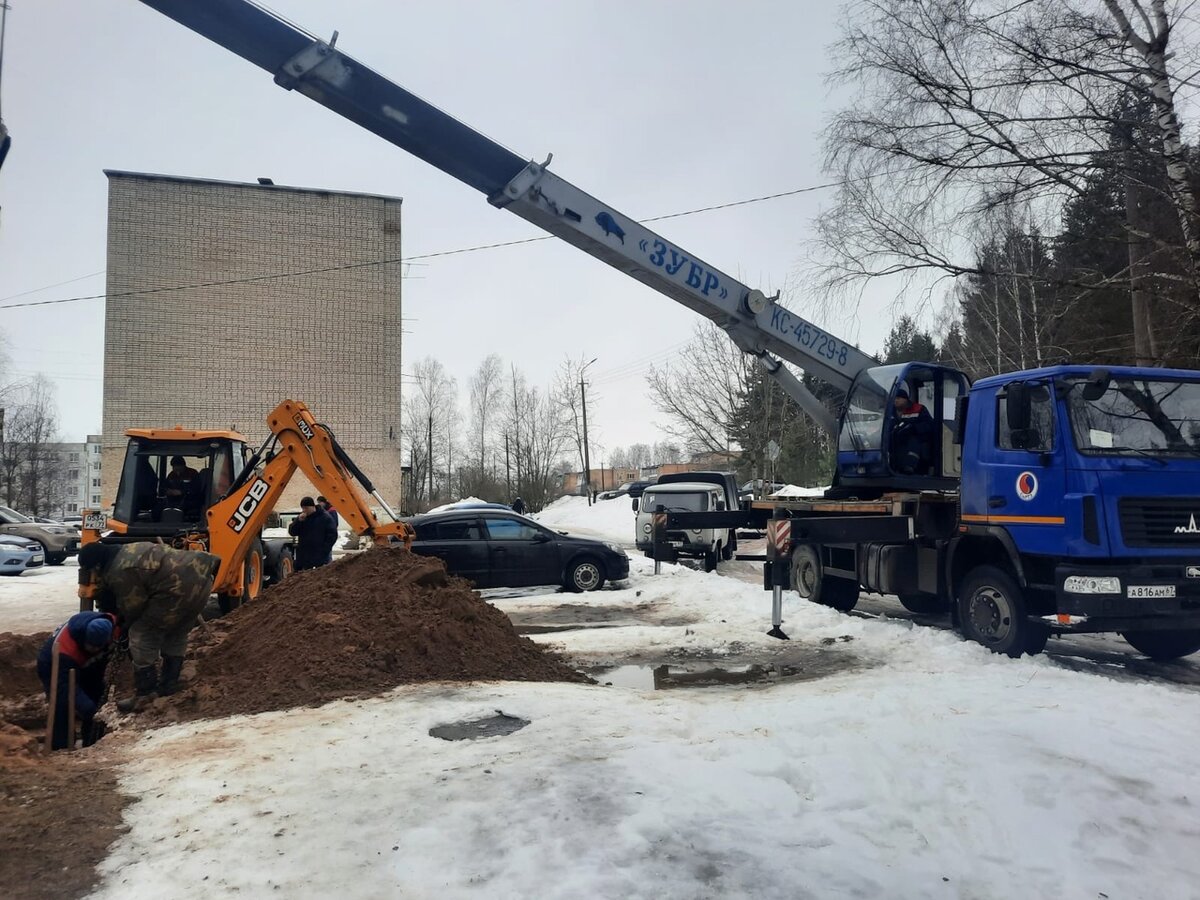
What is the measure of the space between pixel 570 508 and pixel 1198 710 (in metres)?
49.4

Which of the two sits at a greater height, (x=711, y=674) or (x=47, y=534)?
(x=47, y=534)

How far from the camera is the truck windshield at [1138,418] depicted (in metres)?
7.09

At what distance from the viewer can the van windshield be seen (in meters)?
19.2

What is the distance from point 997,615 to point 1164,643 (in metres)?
1.91

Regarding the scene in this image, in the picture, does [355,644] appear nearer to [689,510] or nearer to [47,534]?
[689,510]

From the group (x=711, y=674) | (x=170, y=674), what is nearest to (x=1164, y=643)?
(x=711, y=674)

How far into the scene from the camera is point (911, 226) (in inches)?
532

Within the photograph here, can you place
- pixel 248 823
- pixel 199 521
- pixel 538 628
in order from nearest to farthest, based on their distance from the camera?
pixel 248 823 < pixel 538 628 < pixel 199 521

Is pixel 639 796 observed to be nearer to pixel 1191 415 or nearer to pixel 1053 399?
pixel 1053 399

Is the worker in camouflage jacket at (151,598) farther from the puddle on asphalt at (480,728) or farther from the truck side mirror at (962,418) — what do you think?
the truck side mirror at (962,418)

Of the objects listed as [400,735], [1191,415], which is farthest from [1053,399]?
[400,735]

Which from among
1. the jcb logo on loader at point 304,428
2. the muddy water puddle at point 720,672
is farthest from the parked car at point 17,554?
the muddy water puddle at point 720,672

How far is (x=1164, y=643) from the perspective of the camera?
26.5ft

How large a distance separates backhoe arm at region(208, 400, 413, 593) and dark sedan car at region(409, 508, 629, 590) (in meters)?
3.15
